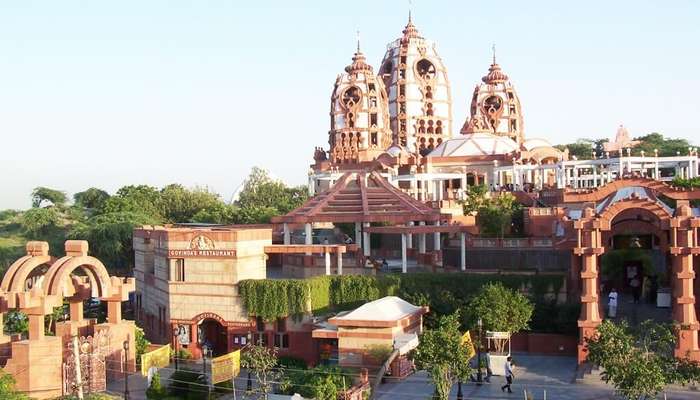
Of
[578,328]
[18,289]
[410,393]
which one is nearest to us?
[410,393]

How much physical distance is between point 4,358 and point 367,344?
39.5 ft

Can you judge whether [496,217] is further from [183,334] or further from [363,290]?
[183,334]

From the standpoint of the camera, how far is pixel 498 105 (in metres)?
82.6

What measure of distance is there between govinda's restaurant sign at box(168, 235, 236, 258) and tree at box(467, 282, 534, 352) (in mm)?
10276

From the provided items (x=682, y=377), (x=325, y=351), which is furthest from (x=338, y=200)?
(x=682, y=377)

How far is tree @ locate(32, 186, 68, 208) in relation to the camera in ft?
280

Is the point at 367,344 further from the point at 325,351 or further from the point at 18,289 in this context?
the point at 18,289

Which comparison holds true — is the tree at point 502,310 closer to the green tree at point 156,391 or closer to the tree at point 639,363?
the tree at point 639,363

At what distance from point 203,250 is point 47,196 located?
2289 inches

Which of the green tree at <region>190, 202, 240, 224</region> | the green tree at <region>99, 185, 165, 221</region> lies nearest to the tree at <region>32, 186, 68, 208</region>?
the green tree at <region>99, 185, 165, 221</region>

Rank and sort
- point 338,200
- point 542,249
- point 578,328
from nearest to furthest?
point 578,328
point 542,249
point 338,200

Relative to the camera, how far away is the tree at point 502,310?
2820 cm

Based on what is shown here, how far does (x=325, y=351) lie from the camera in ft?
103

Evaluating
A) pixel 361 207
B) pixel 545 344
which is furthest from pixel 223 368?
pixel 361 207
